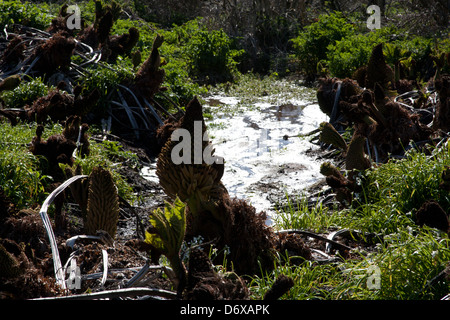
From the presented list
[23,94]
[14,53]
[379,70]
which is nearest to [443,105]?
[379,70]

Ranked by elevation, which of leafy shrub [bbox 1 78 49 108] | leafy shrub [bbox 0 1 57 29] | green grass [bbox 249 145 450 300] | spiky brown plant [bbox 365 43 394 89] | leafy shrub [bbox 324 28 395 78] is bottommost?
green grass [bbox 249 145 450 300]

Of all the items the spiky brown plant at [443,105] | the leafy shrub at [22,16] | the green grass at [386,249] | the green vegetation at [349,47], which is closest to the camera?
the green grass at [386,249]

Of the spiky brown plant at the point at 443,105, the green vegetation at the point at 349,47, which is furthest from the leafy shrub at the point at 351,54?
the spiky brown plant at the point at 443,105

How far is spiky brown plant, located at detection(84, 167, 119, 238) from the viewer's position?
299 centimetres

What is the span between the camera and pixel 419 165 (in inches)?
171

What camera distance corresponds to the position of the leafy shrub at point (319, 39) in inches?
480

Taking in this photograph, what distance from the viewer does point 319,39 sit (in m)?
12.3

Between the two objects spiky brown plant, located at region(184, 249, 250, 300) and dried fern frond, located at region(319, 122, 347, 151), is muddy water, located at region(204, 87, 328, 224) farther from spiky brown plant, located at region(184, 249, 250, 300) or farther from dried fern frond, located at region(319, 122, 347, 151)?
spiky brown plant, located at region(184, 249, 250, 300)

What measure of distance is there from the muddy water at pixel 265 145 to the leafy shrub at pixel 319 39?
1.71 meters

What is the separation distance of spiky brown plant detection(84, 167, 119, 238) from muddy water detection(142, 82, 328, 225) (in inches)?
86.1

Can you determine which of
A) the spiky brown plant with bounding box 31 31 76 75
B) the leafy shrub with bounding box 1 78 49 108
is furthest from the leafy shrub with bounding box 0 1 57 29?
the leafy shrub with bounding box 1 78 49 108

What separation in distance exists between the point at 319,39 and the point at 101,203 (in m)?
10.1
